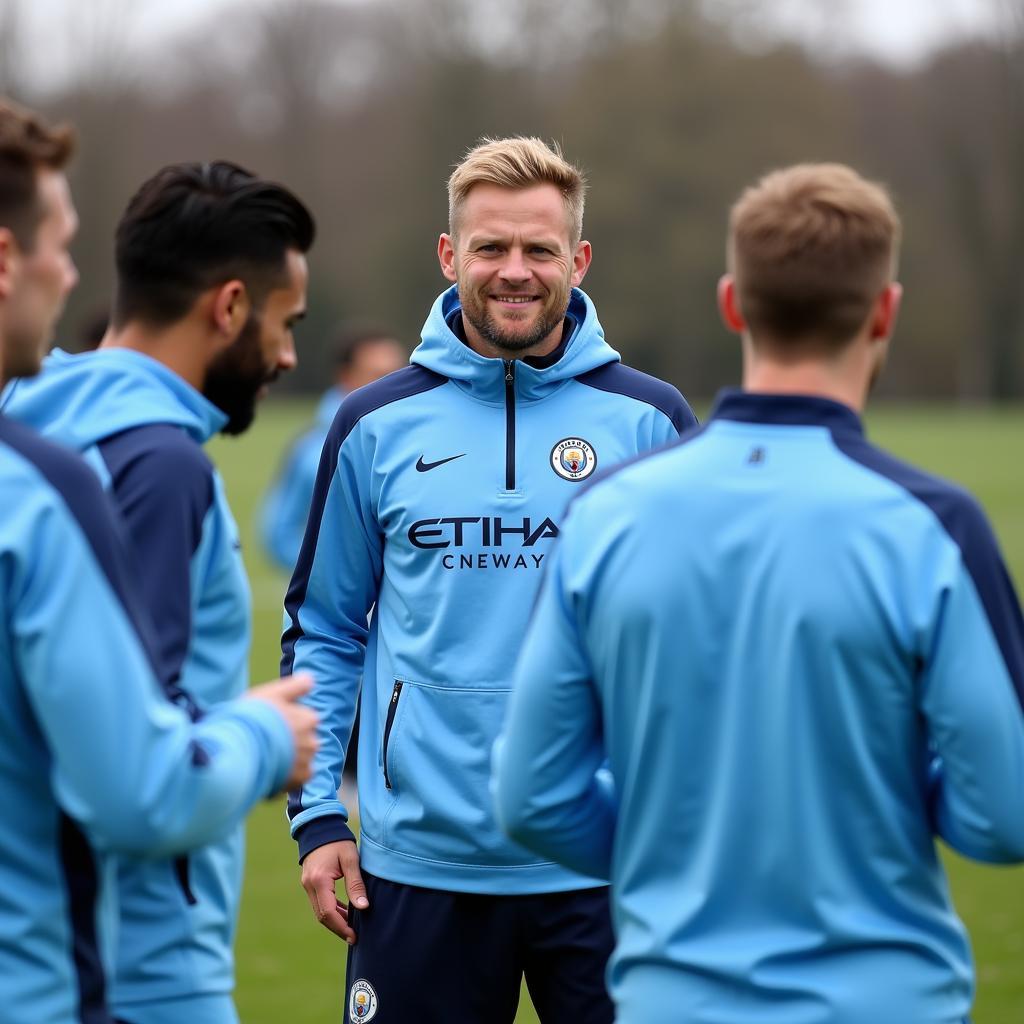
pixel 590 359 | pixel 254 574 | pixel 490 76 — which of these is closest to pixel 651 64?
pixel 490 76

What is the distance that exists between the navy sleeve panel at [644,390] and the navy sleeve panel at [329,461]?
359mm

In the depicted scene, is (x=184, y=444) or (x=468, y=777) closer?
(x=184, y=444)

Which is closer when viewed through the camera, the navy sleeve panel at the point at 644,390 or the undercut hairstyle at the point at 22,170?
the undercut hairstyle at the point at 22,170

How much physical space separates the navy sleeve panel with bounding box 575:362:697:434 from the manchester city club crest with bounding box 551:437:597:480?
0.58ft

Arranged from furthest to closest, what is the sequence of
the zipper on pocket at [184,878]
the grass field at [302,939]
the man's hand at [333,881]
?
1. the grass field at [302,939]
2. the man's hand at [333,881]
3. the zipper on pocket at [184,878]

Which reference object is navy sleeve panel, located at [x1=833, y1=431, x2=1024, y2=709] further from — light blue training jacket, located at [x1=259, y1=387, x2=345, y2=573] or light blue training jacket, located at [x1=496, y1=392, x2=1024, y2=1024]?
light blue training jacket, located at [x1=259, y1=387, x2=345, y2=573]

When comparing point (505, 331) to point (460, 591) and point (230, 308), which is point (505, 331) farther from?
point (230, 308)

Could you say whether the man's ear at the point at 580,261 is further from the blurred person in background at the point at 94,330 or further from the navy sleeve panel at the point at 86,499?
the blurred person in background at the point at 94,330

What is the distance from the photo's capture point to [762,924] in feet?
7.10

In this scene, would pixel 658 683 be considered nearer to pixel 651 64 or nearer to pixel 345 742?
pixel 345 742

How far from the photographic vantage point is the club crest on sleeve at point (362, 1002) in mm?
3346

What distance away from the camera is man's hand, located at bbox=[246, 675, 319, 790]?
2.35 metres

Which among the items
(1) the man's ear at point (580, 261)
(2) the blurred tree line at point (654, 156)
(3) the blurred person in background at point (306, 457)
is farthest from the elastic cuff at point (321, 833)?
(2) the blurred tree line at point (654, 156)

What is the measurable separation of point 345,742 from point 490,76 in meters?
52.5
